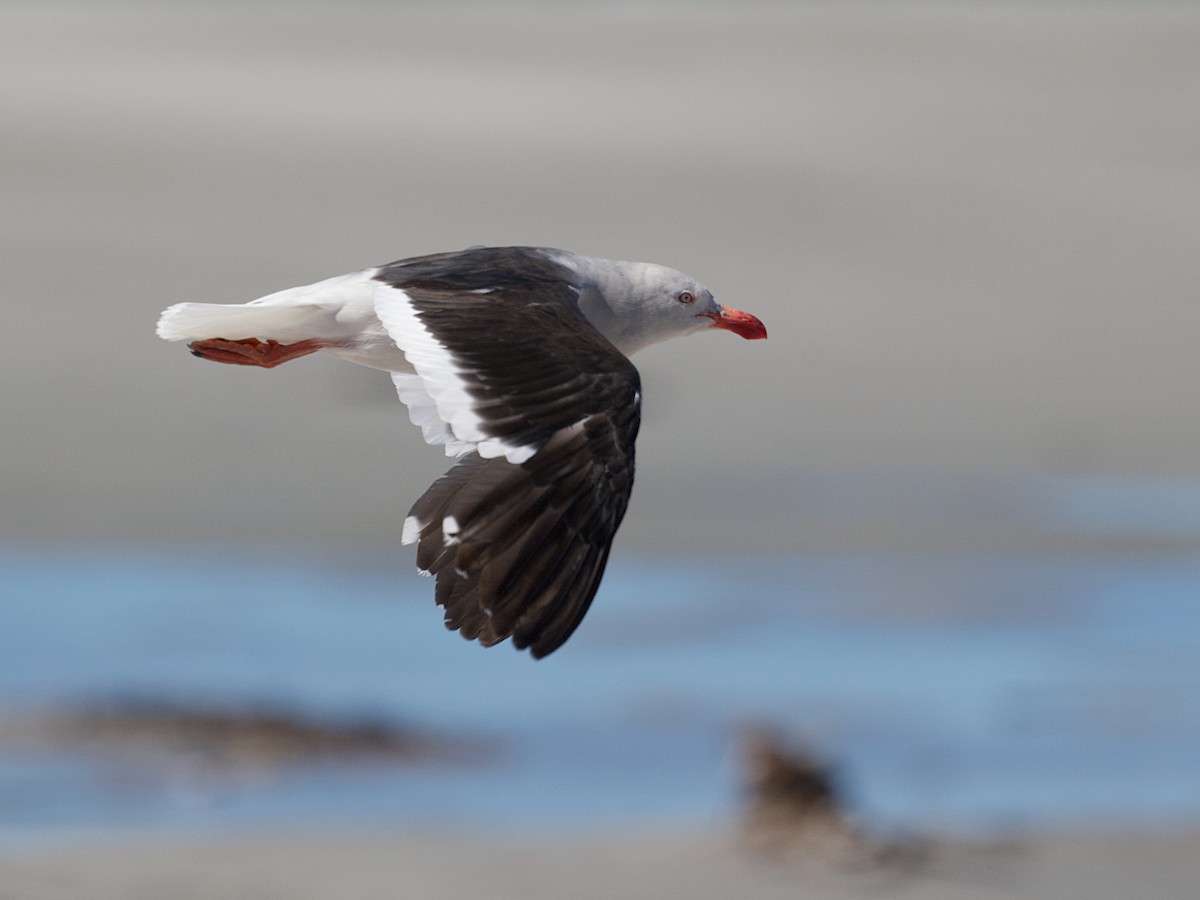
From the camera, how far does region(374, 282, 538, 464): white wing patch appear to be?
7.00 m

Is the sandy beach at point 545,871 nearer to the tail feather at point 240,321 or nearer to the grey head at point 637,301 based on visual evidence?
the grey head at point 637,301

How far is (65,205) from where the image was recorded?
2058cm

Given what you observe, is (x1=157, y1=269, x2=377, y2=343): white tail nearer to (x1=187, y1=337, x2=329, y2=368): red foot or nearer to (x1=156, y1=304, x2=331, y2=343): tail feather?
(x1=156, y1=304, x2=331, y2=343): tail feather

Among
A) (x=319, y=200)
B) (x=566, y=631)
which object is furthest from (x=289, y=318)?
(x=319, y=200)

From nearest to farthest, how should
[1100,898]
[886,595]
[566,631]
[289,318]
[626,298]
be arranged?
[566,631] < [289,318] < [626,298] < [1100,898] < [886,595]

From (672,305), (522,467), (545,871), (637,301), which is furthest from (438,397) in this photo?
(545,871)

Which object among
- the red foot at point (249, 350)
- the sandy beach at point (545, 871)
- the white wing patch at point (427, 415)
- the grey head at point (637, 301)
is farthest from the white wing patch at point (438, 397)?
the sandy beach at point (545, 871)

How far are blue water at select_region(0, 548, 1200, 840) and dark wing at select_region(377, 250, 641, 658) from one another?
6690mm

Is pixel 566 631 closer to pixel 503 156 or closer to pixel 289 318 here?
pixel 289 318

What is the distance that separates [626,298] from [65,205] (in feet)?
41.4

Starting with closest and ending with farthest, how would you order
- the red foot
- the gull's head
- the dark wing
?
the dark wing, the red foot, the gull's head

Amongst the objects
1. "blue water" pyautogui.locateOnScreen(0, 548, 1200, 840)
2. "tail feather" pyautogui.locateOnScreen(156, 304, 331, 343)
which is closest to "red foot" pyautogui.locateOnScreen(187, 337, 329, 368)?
"tail feather" pyautogui.locateOnScreen(156, 304, 331, 343)

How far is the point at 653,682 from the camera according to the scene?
16.2 meters

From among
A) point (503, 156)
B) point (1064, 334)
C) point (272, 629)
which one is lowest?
point (272, 629)
